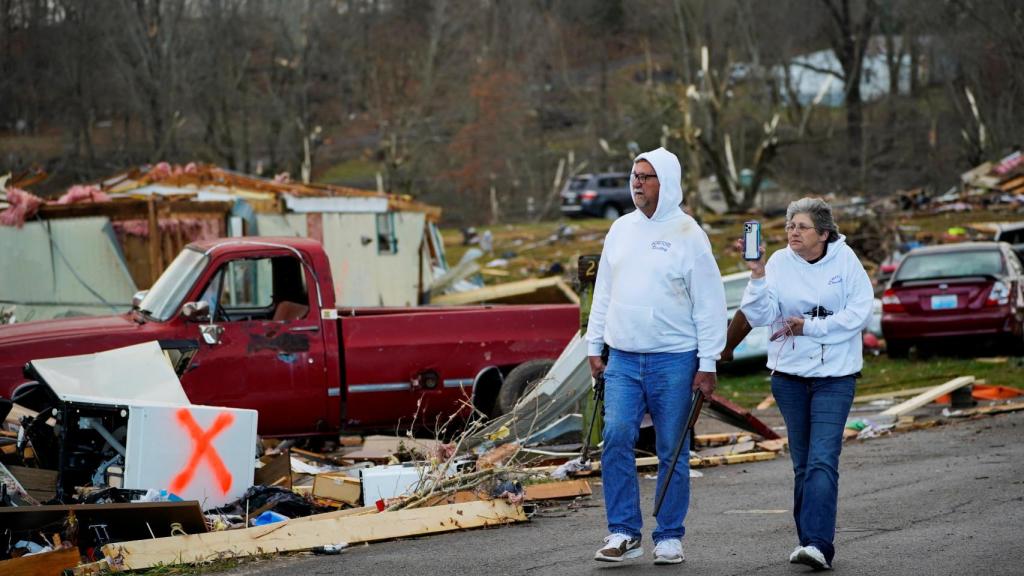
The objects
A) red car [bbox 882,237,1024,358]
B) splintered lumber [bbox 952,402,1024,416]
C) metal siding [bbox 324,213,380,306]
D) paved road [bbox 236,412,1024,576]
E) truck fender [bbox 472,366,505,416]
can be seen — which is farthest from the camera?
metal siding [bbox 324,213,380,306]

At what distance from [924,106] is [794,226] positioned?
59.4m

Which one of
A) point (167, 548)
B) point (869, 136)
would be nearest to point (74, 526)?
point (167, 548)

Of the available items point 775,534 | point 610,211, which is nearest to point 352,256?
point 775,534

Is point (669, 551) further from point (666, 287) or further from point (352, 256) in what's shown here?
point (352, 256)

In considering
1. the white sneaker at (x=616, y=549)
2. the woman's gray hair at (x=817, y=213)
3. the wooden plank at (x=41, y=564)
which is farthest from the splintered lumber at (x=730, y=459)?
the wooden plank at (x=41, y=564)

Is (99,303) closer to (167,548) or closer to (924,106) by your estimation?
(167,548)

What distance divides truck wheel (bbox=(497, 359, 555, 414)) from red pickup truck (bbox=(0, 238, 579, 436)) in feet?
0.22

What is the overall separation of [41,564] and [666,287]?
3.44m

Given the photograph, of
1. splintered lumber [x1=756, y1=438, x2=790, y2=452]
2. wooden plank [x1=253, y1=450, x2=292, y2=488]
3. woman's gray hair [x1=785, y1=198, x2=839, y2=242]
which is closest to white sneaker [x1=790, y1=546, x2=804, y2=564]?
woman's gray hair [x1=785, y1=198, x2=839, y2=242]

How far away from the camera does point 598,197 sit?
155 ft

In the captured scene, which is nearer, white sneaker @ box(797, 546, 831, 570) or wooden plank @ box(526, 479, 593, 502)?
white sneaker @ box(797, 546, 831, 570)

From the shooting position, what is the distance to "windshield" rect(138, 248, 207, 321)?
1127cm

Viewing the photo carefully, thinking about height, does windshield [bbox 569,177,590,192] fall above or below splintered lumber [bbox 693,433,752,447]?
above

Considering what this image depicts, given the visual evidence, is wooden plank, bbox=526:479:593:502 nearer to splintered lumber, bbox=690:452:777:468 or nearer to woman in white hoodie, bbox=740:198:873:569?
splintered lumber, bbox=690:452:777:468
